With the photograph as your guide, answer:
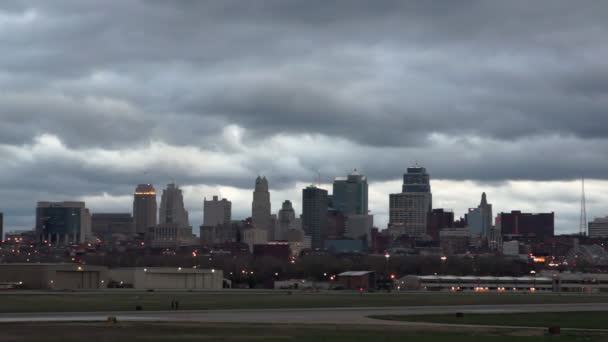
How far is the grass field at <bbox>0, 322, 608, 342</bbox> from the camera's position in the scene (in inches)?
2729

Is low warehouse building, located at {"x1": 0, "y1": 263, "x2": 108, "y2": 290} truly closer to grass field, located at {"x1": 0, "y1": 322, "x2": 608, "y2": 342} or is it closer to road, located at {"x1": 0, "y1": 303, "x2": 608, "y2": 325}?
road, located at {"x1": 0, "y1": 303, "x2": 608, "y2": 325}

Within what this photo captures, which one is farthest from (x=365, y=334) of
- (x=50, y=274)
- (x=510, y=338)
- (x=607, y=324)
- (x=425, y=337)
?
(x=50, y=274)

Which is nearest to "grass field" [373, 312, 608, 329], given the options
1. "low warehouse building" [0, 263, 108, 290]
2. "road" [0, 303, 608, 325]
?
"road" [0, 303, 608, 325]

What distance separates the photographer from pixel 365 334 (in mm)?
73688

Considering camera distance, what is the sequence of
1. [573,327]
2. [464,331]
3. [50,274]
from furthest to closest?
[50,274] < [573,327] < [464,331]

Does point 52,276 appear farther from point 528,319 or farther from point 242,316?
point 528,319

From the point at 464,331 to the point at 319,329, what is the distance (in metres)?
11.1

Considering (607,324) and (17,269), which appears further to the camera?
(17,269)

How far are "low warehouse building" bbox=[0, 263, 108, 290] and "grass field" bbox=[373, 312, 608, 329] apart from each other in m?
108

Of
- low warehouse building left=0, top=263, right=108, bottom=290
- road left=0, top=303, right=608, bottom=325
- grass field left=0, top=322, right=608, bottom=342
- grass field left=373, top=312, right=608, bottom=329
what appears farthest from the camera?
low warehouse building left=0, top=263, right=108, bottom=290

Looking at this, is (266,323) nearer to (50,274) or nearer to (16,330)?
(16,330)

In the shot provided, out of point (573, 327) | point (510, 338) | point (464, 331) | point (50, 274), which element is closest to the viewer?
point (510, 338)

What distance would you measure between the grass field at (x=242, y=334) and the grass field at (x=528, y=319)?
10414 mm

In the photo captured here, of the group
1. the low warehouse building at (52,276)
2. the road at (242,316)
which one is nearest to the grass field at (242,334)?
the road at (242,316)
